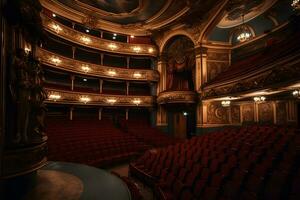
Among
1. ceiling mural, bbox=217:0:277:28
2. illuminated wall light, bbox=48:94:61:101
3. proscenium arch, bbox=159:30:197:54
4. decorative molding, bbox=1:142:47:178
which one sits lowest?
decorative molding, bbox=1:142:47:178

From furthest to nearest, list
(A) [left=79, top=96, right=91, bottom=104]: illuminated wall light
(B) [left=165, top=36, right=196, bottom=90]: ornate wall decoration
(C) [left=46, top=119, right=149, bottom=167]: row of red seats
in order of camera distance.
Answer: (B) [left=165, top=36, right=196, bottom=90]: ornate wall decoration < (A) [left=79, top=96, right=91, bottom=104]: illuminated wall light < (C) [left=46, top=119, right=149, bottom=167]: row of red seats

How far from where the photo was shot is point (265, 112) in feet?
29.3

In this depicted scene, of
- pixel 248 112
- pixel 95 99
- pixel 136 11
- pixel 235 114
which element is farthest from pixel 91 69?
pixel 248 112

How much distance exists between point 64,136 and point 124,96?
551 cm

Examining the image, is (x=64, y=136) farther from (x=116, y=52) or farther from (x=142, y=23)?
(x=142, y=23)

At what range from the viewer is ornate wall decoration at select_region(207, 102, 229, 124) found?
10.1 meters

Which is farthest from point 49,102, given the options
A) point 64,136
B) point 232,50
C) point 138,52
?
point 232,50

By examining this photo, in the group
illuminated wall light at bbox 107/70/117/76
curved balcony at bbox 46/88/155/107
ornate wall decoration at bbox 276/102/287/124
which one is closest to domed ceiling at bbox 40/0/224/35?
illuminated wall light at bbox 107/70/117/76

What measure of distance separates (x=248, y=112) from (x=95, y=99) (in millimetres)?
9137

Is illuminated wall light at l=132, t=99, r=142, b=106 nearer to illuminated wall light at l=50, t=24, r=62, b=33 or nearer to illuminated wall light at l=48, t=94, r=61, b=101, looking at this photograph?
illuminated wall light at l=48, t=94, r=61, b=101

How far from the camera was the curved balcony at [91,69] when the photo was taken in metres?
9.37

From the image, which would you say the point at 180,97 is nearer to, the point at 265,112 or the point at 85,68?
the point at 265,112

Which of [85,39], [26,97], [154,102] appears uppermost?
[85,39]

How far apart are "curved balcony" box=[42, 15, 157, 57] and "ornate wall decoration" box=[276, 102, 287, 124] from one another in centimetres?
826
